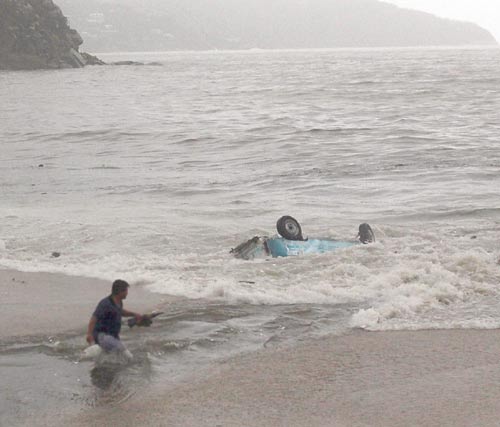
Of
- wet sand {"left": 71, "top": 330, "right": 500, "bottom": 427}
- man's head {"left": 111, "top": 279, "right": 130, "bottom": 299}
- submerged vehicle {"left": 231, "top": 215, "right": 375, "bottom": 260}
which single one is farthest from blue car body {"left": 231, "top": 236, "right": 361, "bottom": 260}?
man's head {"left": 111, "top": 279, "right": 130, "bottom": 299}

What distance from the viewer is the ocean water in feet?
33.5

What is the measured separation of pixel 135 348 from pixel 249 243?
14.6 feet

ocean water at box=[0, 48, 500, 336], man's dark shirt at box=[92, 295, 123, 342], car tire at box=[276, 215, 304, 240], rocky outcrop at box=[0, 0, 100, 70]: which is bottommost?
ocean water at box=[0, 48, 500, 336]

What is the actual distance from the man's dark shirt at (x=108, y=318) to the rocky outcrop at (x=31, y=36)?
98005 millimetres

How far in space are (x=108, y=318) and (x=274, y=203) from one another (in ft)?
33.8

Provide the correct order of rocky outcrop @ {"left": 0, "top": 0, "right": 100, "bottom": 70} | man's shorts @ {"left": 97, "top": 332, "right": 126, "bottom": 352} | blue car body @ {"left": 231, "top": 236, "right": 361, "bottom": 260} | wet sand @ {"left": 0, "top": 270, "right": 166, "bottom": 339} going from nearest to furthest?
man's shorts @ {"left": 97, "top": 332, "right": 126, "bottom": 352} → wet sand @ {"left": 0, "top": 270, "right": 166, "bottom": 339} → blue car body @ {"left": 231, "top": 236, "right": 361, "bottom": 260} → rocky outcrop @ {"left": 0, "top": 0, "right": 100, "bottom": 70}

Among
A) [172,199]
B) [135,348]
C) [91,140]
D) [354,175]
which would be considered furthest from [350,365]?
[91,140]

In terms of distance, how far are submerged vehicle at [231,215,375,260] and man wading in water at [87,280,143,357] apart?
457cm

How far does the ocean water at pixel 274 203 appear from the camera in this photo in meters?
10.2

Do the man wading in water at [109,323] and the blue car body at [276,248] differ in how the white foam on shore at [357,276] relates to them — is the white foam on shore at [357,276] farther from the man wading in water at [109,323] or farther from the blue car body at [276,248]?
the man wading in water at [109,323]

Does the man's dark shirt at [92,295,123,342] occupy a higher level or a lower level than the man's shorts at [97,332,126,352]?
higher

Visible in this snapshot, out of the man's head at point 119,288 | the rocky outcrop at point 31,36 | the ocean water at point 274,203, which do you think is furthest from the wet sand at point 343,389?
the rocky outcrop at point 31,36

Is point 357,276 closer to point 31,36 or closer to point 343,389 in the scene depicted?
point 343,389

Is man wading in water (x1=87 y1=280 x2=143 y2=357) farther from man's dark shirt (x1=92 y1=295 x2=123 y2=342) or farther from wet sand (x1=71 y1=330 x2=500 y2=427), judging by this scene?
wet sand (x1=71 y1=330 x2=500 y2=427)
